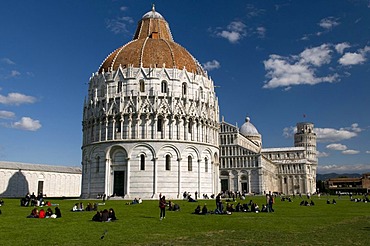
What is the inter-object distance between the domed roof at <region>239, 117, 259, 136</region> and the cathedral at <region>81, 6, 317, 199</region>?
2963 inches

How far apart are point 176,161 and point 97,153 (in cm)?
1248

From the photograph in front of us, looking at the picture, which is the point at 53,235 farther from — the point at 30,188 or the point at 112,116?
the point at 30,188

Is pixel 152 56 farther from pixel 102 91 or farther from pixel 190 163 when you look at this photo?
pixel 190 163

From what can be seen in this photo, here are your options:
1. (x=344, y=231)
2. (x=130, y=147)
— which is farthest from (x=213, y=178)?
(x=344, y=231)

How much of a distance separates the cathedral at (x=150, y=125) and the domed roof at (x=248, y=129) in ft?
247

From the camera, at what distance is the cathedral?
2137 inches

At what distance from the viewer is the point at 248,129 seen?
13950 cm

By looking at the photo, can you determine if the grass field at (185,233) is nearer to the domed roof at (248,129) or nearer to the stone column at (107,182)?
the stone column at (107,182)

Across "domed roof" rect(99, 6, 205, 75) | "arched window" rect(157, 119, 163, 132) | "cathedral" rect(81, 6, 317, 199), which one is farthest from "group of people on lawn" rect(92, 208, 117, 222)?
"domed roof" rect(99, 6, 205, 75)

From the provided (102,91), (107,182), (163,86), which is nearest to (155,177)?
(107,182)

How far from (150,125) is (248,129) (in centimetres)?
8941

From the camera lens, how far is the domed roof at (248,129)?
139m

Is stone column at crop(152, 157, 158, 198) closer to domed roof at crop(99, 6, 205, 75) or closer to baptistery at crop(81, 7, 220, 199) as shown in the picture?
baptistery at crop(81, 7, 220, 199)

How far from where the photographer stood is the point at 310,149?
155 metres
